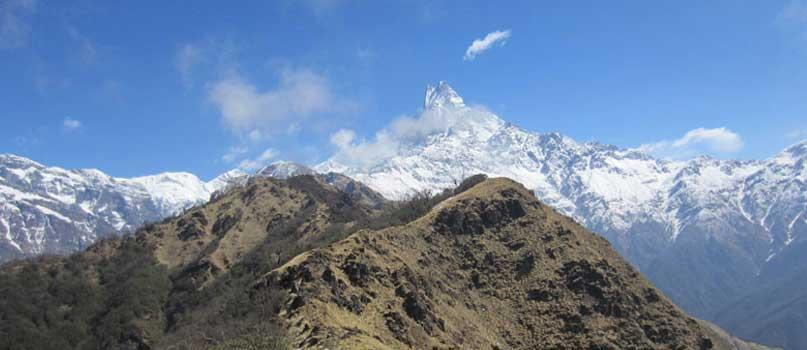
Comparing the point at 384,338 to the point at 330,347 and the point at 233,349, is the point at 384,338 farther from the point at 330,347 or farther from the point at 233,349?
the point at 233,349

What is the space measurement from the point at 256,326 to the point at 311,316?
15.3m

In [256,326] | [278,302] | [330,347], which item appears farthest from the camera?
[278,302]

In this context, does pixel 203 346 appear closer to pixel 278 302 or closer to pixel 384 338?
pixel 278 302

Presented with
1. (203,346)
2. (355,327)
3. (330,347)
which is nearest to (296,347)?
(330,347)

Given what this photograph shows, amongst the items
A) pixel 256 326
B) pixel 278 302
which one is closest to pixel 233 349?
pixel 256 326

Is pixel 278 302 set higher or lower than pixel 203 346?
higher

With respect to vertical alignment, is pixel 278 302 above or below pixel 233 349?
above

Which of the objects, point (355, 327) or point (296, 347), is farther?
point (355, 327)

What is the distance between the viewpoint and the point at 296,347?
6786 inches

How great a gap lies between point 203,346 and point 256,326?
1757 centimetres

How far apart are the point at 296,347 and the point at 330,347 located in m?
10.0

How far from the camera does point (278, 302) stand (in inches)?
7859

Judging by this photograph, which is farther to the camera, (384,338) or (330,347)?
(384,338)

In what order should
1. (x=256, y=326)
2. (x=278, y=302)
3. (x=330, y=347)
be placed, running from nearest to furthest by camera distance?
(x=330, y=347) < (x=256, y=326) < (x=278, y=302)
